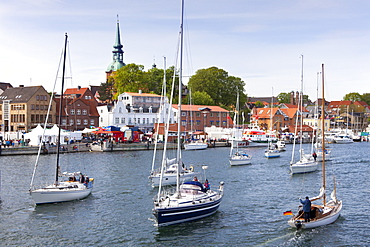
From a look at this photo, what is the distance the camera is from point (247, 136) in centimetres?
10931

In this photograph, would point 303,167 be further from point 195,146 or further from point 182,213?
point 195,146

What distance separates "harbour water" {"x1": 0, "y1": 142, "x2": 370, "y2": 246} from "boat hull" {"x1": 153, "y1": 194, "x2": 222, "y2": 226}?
0.47 m

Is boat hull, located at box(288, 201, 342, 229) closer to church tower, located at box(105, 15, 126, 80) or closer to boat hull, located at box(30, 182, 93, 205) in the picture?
boat hull, located at box(30, 182, 93, 205)

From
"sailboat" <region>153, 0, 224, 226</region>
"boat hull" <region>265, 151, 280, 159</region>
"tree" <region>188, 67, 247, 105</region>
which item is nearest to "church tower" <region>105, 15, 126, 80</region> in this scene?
"tree" <region>188, 67, 247, 105</region>

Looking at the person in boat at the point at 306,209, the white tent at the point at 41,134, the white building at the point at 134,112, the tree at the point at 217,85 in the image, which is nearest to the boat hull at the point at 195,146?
the white building at the point at 134,112

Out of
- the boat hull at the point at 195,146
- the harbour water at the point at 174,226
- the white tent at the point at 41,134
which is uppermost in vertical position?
the white tent at the point at 41,134

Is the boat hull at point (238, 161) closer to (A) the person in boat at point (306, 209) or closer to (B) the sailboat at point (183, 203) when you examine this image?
(B) the sailboat at point (183, 203)

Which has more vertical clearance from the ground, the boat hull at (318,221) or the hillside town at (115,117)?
the hillside town at (115,117)

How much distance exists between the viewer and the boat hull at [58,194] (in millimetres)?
32875

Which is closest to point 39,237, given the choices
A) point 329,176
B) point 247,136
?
point 329,176

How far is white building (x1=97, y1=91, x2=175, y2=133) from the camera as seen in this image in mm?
105500

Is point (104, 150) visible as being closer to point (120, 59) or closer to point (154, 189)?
point (154, 189)

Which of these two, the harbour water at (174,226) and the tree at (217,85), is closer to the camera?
the harbour water at (174,226)

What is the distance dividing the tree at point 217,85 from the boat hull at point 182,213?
11444 cm
